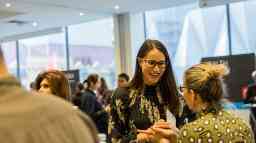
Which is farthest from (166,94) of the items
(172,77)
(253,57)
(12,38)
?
(12,38)

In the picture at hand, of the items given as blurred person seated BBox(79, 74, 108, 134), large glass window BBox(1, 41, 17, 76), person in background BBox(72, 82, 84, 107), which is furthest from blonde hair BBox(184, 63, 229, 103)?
large glass window BBox(1, 41, 17, 76)

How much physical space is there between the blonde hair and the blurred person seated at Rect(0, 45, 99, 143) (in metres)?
1.32

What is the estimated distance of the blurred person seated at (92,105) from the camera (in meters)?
7.18

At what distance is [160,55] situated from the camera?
7.73 ft

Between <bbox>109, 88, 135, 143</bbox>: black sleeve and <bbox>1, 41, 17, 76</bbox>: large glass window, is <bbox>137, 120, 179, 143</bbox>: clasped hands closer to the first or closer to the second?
<bbox>109, 88, 135, 143</bbox>: black sleeve

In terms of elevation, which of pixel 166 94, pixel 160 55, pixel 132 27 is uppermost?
pixel 132 27

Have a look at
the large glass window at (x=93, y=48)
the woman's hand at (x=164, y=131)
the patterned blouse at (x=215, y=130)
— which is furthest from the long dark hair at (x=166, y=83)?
the large glass window at (x=93, y=48)

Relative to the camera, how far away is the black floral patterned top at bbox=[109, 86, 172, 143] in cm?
230

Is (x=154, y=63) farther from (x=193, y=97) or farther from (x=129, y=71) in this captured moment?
(x=129, y=71)

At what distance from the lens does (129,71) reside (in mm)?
11984

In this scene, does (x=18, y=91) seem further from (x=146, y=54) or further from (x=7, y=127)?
(x=146, y=54)

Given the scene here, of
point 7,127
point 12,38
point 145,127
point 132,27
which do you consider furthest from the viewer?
point 12,38

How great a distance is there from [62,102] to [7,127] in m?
0.13

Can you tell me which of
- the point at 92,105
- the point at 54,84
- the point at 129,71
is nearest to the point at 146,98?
the point at 54,84
